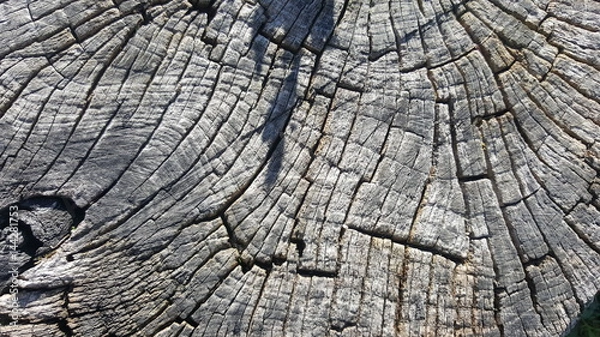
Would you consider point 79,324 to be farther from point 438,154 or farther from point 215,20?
point 438,154

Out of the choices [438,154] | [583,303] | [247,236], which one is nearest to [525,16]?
[438,154]

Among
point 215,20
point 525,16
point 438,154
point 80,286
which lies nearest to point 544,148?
point 438,154

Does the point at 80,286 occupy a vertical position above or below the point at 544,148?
below

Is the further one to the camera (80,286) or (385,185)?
(385,185)

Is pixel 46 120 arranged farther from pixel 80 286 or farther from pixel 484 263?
pixel 484 263

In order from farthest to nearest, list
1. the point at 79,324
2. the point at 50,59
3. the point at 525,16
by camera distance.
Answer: the point at 525,16, the point at 50,59, the point at 79,324

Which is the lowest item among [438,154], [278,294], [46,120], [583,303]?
[278,294]

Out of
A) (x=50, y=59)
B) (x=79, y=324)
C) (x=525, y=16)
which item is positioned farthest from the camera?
(x=525, y=16)
